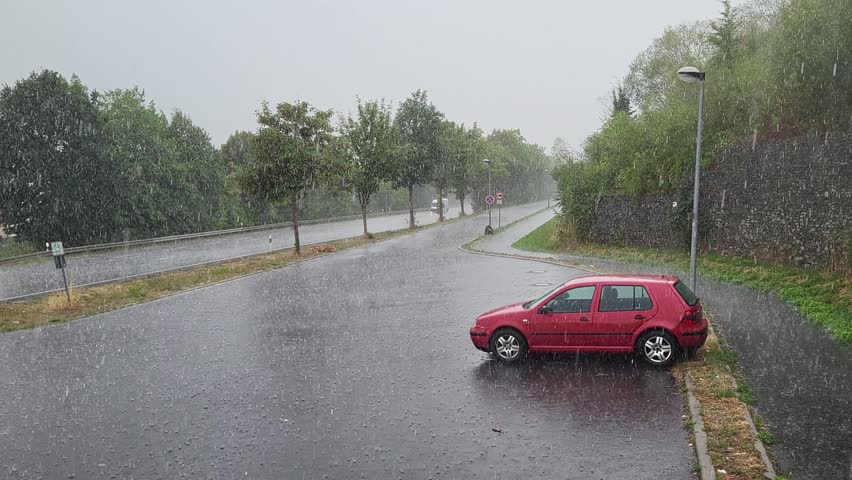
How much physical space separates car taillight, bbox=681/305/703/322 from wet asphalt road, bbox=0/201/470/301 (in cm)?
1937

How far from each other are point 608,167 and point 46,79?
35.7 metres

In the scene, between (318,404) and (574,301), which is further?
(574,301)

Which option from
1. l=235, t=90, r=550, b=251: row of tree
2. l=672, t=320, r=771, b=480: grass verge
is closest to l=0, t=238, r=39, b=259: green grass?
l=235, t=90, r=550, b=251: row of tree

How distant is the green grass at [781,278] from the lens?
12.2 m

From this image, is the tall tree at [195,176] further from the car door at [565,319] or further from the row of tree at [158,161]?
the car door at [565,319]

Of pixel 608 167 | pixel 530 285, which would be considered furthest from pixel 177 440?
pixel 608 167

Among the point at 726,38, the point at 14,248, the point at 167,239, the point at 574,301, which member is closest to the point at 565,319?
the point at 574,301

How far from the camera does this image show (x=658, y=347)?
30.8ft

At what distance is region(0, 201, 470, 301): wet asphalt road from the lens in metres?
21.6

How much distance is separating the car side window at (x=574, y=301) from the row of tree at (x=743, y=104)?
12447 millimetres

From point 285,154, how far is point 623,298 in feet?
67.4

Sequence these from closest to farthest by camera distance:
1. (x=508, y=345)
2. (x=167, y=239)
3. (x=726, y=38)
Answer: (x=508, y=345)
(x=726, y=38)
(x=167, y=239)

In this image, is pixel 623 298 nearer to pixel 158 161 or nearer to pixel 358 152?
pixel 358 152

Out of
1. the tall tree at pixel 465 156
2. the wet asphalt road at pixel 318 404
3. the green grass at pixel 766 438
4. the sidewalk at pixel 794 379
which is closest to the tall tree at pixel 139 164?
the tall tree at pixel 465 156
